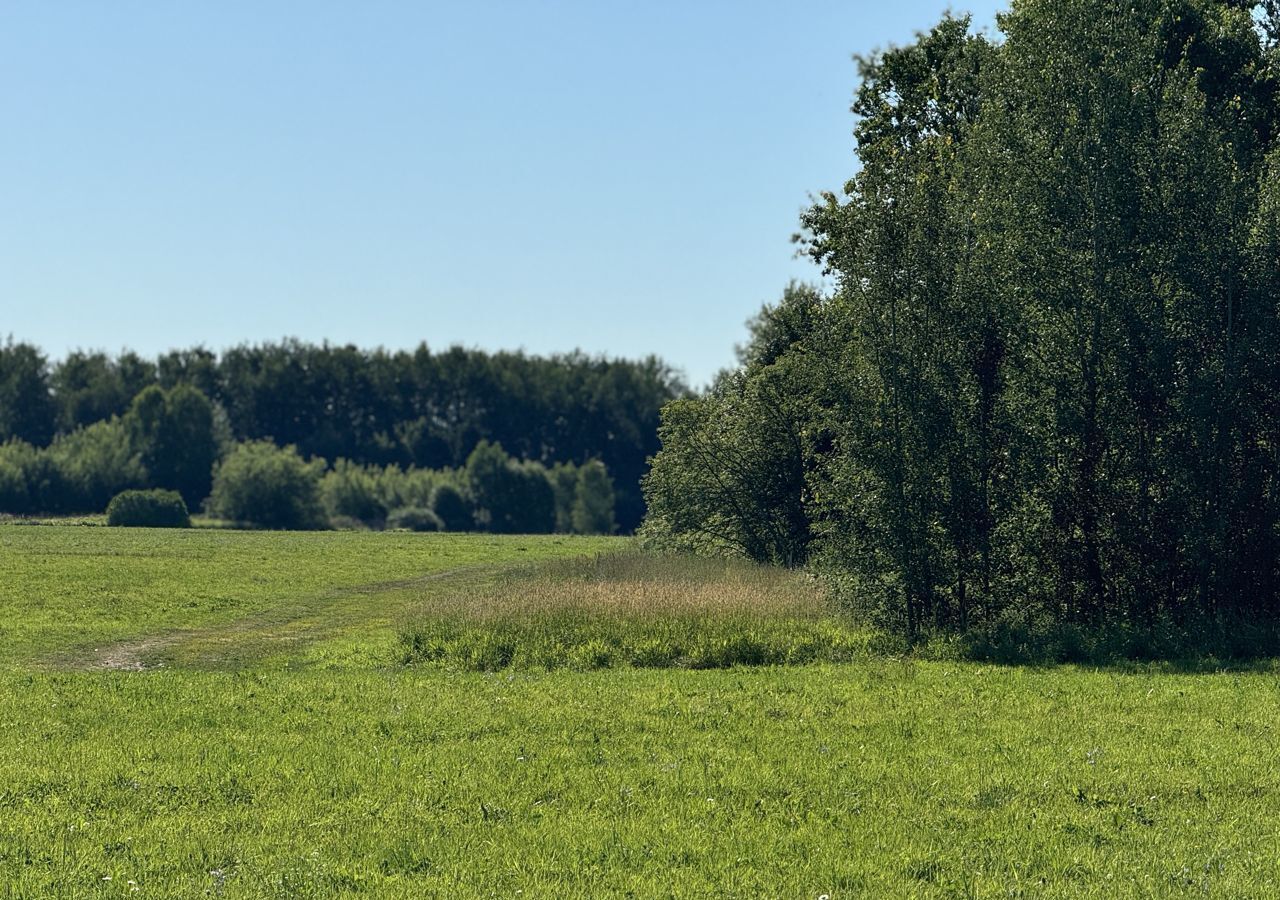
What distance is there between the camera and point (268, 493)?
13138 cm

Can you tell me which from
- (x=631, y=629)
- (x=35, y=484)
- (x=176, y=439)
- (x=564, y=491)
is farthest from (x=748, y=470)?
(x=564, y=491)

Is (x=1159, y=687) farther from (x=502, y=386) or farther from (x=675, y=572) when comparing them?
(x=502, y=386)

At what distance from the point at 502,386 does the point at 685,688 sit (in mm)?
170952

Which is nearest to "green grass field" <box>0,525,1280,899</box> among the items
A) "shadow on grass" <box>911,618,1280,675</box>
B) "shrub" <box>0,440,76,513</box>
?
"shadow on grass" <box>911,618,1280,675</box>

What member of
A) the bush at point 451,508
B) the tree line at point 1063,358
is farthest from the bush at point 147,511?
the tree line at point 1063,358

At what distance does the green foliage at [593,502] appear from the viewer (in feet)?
543

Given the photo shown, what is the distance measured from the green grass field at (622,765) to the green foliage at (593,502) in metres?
133

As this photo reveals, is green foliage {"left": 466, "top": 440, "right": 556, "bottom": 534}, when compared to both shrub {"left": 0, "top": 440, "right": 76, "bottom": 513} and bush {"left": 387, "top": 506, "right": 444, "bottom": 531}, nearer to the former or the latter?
bush {"left": 387, "top": 506, "right": 444, "bottom": 531}

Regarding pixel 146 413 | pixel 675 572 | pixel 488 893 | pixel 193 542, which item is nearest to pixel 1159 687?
pixel 488 893

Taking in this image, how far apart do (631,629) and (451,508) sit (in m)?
128

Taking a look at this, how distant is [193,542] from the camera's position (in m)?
84.4

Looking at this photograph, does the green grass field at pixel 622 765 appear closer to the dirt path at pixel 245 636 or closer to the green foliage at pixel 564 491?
the dirt path at pixel 245 636

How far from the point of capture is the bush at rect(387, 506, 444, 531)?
471 ft

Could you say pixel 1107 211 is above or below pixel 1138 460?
above
